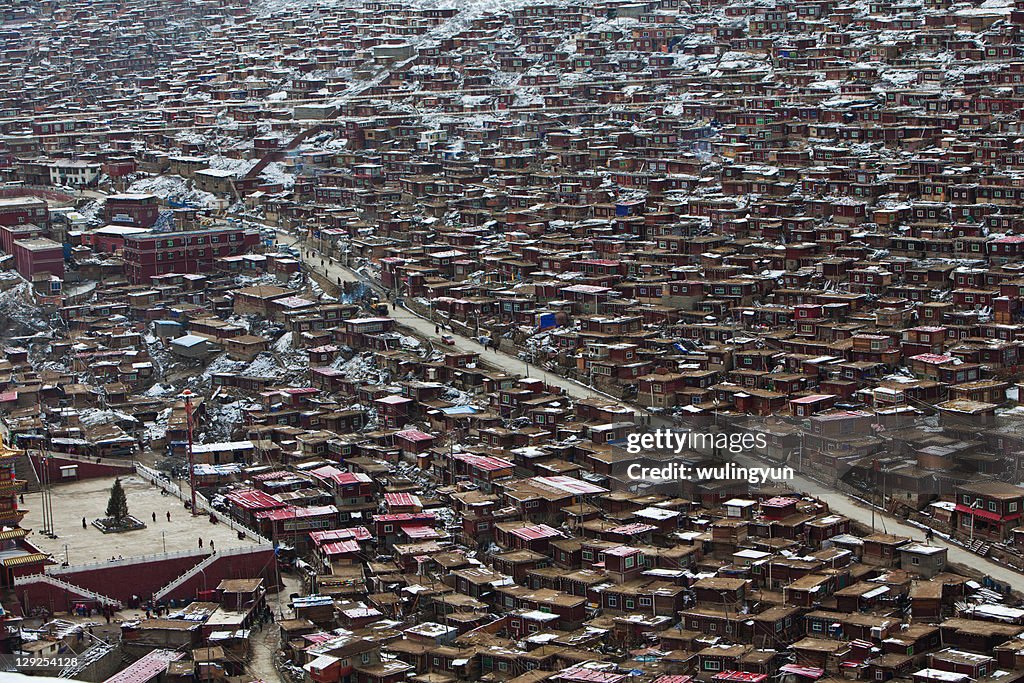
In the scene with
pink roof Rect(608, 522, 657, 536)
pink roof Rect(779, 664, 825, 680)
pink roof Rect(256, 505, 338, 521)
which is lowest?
pink roof Rect(779, 664, 825, 680)

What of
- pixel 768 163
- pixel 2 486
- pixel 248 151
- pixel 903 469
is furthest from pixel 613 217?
pixel 2 486

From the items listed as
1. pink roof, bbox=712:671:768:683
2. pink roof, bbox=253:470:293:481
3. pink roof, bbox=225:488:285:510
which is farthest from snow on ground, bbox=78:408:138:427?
pink roof, bbox=712:671:768:683

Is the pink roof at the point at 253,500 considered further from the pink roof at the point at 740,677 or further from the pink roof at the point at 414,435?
the pink roof at the point at 740,677

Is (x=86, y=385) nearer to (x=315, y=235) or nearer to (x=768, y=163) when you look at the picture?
(x=315, y=235)

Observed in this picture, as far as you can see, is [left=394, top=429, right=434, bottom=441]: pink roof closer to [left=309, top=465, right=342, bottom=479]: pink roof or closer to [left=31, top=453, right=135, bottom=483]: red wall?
[left=309, top=465, right=342, bottom=479]: pink roof
